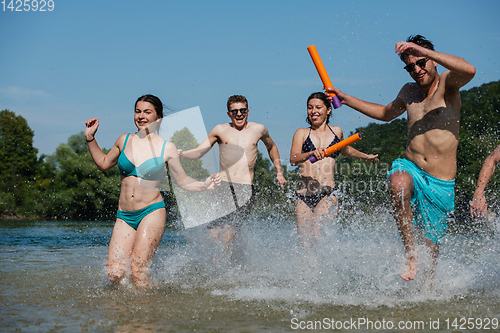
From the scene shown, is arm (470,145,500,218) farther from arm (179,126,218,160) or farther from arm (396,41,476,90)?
arm (179,126,218,160)

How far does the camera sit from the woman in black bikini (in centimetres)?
586

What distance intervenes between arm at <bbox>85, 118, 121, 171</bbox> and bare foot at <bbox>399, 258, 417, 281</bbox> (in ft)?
11.1

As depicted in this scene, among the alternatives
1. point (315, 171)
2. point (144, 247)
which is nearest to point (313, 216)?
point (315, 171)

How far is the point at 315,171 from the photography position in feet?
20.2

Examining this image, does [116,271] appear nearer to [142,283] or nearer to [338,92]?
[142,283]

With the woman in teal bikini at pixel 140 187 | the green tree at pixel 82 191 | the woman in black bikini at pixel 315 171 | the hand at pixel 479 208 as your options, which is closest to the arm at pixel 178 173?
the woman in teal bikini at pixel 140 187

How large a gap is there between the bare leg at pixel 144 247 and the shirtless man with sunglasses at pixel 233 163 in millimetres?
1419

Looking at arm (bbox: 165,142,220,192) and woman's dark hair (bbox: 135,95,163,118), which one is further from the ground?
woman's dark hair (bbox: 135,95,163,118)

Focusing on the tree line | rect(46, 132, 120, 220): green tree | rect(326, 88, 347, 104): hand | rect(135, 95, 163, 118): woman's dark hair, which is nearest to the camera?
rect(326, 88, 347, 104): hand

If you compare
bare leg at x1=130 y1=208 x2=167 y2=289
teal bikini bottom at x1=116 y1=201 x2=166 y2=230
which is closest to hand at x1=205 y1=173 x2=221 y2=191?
teal bikini bottom at x1=116 y1=201 x2=166 y2=230

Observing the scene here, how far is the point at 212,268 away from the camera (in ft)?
20.5

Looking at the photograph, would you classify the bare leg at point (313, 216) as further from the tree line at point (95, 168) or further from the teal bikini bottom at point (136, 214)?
the tree line at point (95, 168)

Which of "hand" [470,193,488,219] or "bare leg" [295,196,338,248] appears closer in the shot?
"hand" [470,193,488,219]

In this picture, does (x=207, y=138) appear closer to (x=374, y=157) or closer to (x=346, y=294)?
(x=374, y=157)
